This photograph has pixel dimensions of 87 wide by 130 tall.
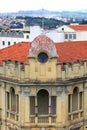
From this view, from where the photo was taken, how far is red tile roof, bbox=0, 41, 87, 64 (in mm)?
40094

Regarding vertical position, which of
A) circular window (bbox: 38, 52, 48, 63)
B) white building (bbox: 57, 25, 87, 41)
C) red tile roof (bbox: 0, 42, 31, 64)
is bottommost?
circular window (bbox: 38, 52, 48, 63)

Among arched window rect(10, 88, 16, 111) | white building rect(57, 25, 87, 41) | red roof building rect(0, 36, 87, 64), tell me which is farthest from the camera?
→ white building rect(57, 25, 87, 41)

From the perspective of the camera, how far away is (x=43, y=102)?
124 ft

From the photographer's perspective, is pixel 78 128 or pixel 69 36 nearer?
pixel 78 128

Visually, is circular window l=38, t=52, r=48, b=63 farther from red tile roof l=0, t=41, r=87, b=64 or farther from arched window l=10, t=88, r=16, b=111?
arched window l=10, t=88, r=16, b=111

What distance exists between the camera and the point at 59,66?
1435 inches

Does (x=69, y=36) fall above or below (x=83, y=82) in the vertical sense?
above

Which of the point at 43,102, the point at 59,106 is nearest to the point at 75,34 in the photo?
the point at 43,102

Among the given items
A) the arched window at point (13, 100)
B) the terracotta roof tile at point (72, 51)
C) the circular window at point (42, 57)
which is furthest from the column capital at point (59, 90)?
the arched window at point (13, 100)

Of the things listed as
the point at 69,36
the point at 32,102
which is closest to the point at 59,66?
the point at 32,102

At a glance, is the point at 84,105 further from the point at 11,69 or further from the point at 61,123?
the point at 11,69

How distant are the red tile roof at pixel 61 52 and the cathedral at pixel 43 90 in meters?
0.90

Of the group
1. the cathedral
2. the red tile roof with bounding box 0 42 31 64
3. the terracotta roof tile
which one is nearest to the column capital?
the cathedral

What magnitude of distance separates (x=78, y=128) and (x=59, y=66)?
247 inches
